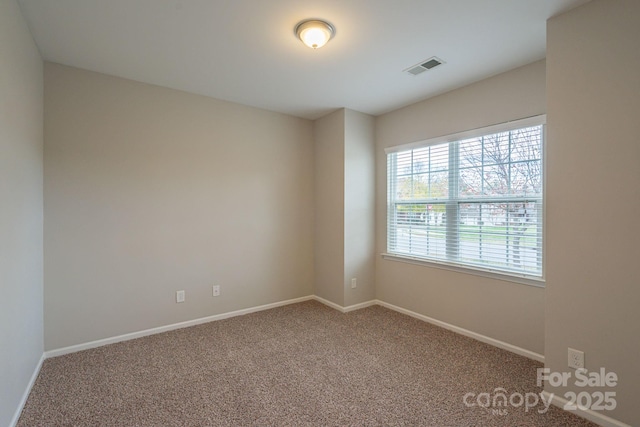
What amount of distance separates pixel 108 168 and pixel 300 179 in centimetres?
219

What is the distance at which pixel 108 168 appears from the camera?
2824 millimetres

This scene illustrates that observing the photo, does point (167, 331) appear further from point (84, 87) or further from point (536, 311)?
point (536, 311)

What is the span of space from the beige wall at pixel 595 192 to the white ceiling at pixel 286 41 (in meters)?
0.33

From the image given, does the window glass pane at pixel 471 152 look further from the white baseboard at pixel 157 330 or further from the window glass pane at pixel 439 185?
the white baseboard at pixel 157 330

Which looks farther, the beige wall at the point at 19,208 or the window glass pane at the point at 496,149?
the window glass pane at the point at 496,149

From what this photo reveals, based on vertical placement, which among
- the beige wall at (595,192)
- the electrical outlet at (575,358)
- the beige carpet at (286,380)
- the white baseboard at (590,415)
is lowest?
the beige carpet at (286,380)

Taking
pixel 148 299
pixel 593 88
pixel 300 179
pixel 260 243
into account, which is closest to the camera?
pixel 593 88

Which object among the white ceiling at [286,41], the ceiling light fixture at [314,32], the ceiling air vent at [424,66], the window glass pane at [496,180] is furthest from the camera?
the window glass pane at [496,180]

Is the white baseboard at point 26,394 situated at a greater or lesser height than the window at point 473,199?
lesser

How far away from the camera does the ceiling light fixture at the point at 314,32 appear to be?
6.74ft

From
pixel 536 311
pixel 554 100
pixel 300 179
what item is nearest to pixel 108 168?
pixel 300 179

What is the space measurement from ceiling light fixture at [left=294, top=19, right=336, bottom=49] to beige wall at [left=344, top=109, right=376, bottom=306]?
1.61 m

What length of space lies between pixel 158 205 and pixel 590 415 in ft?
12.5

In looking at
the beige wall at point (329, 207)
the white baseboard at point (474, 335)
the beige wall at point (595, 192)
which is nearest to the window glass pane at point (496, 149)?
the beige wall at point (595, 192)
